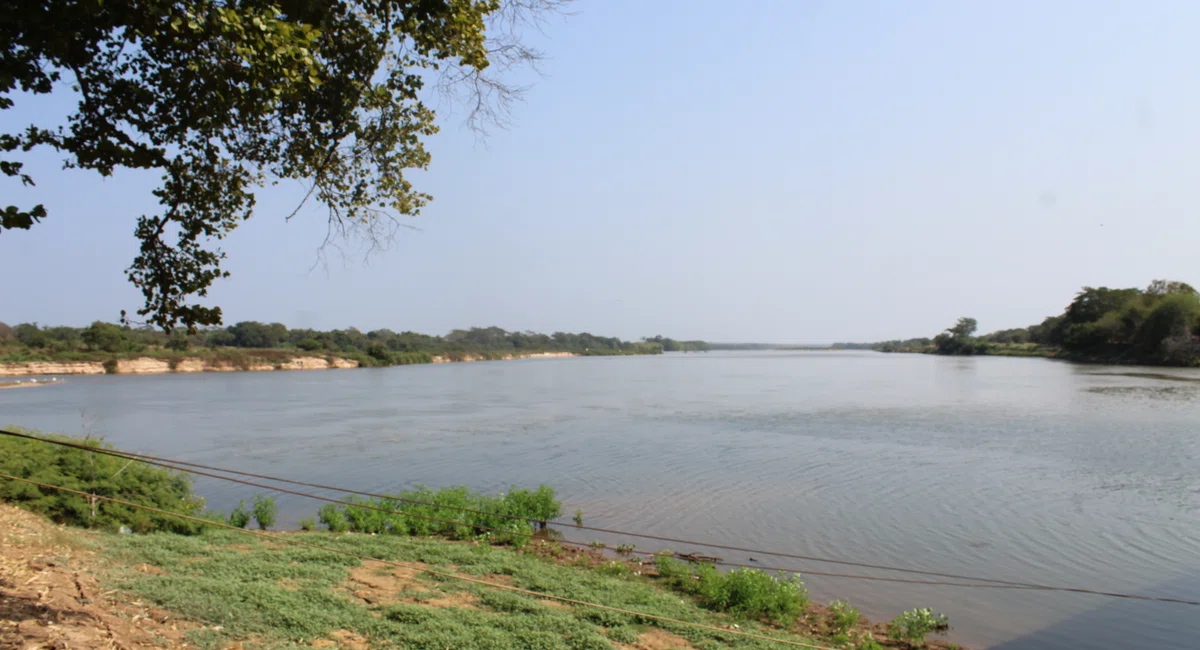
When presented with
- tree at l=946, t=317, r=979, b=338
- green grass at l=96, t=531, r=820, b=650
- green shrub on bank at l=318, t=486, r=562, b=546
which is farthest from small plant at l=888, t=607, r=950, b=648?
tree at l=946, t=317, r=979, b=338

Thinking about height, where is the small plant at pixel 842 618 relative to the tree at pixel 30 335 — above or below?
below

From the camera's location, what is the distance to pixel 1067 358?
7862 centimetres

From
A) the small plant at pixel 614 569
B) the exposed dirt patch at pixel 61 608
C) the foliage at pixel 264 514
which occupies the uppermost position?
the exposed dirt patch at pixel 61 608

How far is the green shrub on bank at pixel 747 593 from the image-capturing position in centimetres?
650

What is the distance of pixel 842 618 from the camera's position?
256 inches

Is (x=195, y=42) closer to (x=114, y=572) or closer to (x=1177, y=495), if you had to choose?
(x=114, y=572)

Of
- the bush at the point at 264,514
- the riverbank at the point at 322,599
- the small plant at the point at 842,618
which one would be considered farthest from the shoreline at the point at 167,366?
the small plant at the point at 842,618

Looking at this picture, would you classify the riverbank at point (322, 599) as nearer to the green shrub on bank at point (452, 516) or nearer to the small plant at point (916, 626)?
the small plant at point (916, 626)

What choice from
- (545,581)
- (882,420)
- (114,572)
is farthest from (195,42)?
(882,420)

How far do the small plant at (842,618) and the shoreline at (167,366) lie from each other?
47.2m

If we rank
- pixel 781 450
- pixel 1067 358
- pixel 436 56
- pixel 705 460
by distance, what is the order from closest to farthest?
pixel 436 56 → pixel 705 460 → pixel 781 450 → pixel 1067 358

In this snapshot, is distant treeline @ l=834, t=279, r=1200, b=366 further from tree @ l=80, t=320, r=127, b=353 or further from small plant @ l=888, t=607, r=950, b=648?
Result: tree @ l=80, t=320, r=127, b=353

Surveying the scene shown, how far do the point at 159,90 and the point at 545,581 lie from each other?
482cm

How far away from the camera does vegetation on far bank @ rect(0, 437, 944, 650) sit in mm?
4848
